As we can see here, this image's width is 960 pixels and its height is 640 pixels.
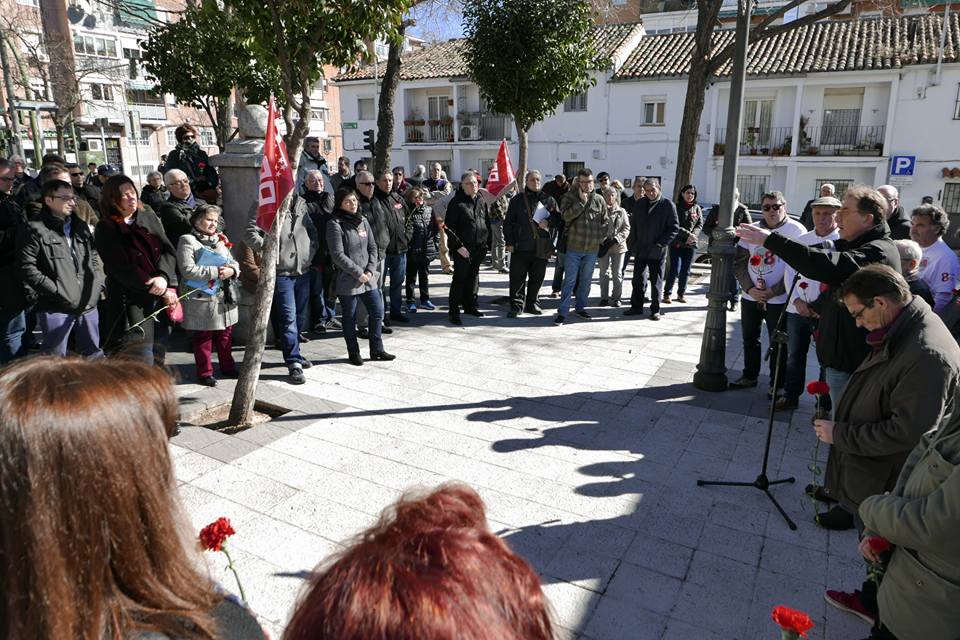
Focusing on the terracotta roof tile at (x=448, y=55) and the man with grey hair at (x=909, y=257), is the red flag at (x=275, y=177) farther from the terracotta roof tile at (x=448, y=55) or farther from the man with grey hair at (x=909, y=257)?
the terracotta roof tile at (x=448, y=55)

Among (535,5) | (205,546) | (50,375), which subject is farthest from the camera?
(535,5)

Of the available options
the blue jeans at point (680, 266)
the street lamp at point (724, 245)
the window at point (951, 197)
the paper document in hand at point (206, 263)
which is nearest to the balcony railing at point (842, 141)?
the window at point (951, 197)

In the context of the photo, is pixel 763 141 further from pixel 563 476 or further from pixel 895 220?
pixel 563 476

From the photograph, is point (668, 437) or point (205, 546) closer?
point (205, 546)

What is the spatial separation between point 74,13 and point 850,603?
146 ft

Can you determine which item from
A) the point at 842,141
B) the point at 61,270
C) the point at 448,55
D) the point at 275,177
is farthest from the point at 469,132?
the point at 61,270

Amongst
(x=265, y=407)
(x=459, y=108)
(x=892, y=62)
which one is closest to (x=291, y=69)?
(x=265, y=407)

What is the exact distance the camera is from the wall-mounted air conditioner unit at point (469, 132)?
31641 mm

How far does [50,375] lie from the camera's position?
3.89 feet

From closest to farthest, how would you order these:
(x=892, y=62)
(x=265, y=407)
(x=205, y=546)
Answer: (x=205, y=546) < (x=265, y=407) < (x=892, y=62)

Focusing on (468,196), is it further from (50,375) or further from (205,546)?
(50,375)

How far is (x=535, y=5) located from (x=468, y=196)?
432 cm

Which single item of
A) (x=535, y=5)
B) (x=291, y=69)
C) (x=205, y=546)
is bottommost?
(x=205, y=546)

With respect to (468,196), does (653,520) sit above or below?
below
